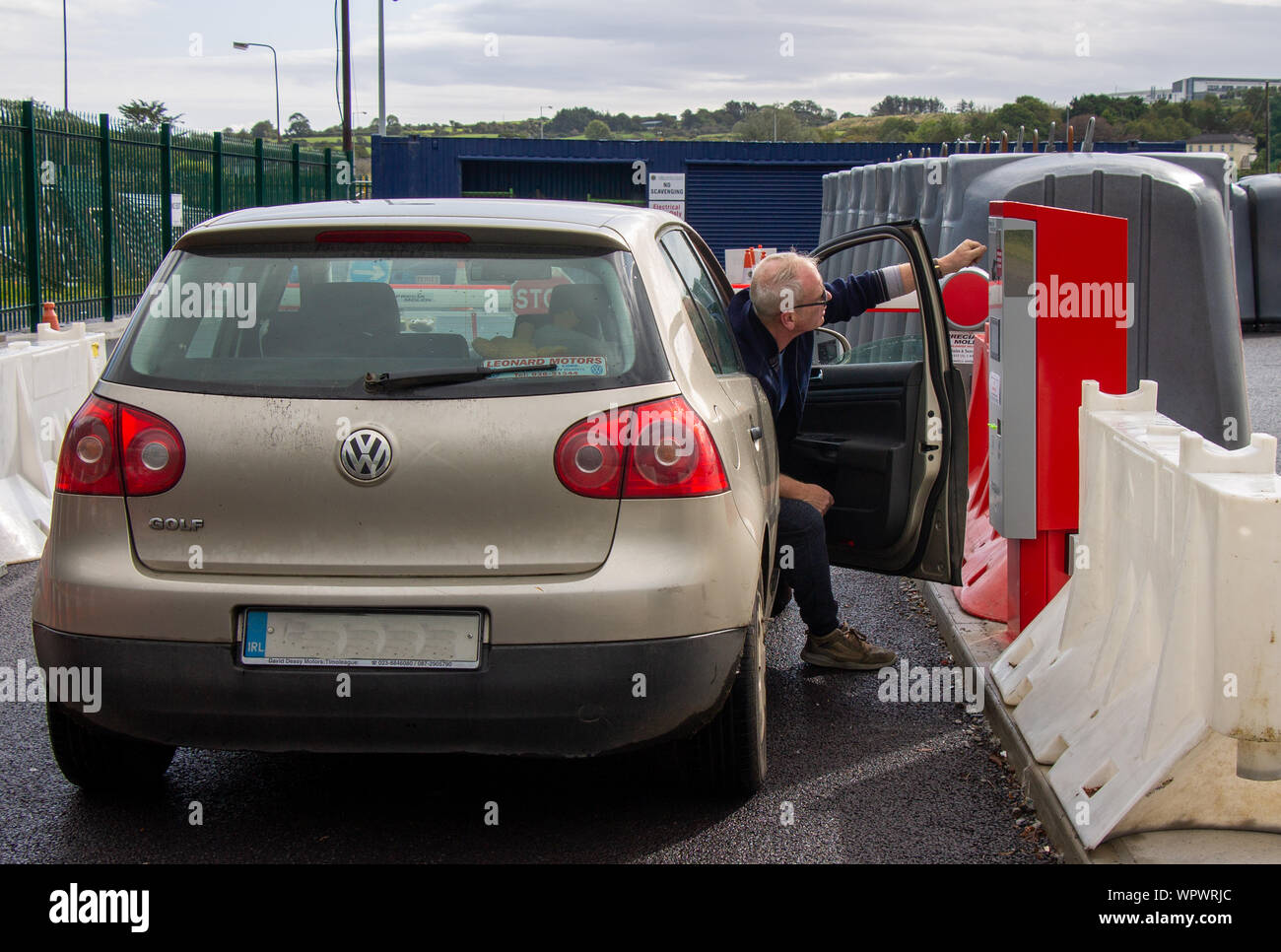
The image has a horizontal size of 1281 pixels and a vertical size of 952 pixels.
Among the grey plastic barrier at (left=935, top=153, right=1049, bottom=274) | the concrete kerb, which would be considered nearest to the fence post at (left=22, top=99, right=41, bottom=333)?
the grey plastic barrier at (left=935, top=153, right=1049, bottom=274)

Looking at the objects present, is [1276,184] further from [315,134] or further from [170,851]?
[315,134]

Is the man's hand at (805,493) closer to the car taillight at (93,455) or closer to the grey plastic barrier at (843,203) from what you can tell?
the car taillight at (93,455)

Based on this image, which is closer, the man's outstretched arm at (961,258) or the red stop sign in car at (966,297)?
the man's outstretched arm at (961,258)

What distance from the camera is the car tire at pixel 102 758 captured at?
391 centimetres

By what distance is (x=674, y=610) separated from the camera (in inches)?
137

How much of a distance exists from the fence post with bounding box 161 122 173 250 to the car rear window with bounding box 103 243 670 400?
62.3ft

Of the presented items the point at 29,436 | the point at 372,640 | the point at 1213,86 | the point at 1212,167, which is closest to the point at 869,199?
the point at 1212,167

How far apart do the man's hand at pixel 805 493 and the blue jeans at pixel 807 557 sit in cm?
8

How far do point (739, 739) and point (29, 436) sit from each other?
17.8 ft

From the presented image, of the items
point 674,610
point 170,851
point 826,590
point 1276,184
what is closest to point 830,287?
point 826,590

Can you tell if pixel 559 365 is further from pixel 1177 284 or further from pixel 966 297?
pixel 1177 284

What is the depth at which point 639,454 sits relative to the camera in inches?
137

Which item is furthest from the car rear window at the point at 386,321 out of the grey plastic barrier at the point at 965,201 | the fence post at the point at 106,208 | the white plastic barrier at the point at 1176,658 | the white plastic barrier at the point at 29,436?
the fence post at the point at 106,208

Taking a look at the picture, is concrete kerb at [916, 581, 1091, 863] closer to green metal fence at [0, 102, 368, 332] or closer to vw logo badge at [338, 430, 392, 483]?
vw logo badge at [338, 430, 392, 483]
